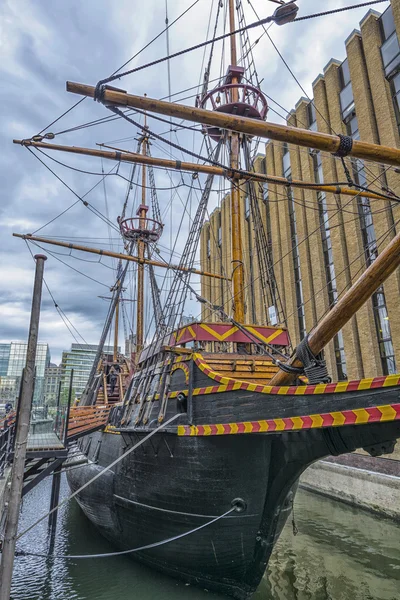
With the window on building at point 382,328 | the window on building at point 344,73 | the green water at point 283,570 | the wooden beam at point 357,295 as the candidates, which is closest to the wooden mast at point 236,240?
the wooden beam at point 357,295

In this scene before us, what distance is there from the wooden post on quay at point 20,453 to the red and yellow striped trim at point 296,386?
2.63 metres

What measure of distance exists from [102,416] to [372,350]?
1100 cm

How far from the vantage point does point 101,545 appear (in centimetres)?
882

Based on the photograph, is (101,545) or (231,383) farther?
(101,545)

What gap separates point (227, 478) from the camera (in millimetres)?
5848

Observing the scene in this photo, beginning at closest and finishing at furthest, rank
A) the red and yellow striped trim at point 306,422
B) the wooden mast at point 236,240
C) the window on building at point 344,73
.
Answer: the red and yellow striped trim at point 306,422, the wooden mast at point 236,240, the window on building at point 344,73

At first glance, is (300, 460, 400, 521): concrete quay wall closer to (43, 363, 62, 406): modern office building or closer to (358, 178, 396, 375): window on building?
(358, 178, 396, 375): window on building

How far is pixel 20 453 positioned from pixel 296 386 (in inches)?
157

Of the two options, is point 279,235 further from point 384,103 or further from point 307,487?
point 307,487

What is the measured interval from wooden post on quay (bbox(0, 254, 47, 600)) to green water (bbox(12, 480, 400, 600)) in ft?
7.65

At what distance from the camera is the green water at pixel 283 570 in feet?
21.5

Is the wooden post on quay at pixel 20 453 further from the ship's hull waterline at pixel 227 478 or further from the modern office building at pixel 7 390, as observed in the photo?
the modern office building at pixel 7 390

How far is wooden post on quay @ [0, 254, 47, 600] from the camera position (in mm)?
4797

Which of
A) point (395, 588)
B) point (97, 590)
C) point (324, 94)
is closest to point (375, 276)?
point (395, 588)
